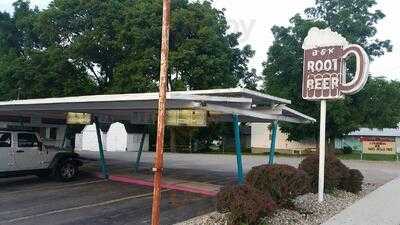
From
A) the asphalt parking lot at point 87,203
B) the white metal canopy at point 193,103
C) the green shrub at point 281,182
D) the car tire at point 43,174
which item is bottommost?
the asphalt parking lot at point 87,203

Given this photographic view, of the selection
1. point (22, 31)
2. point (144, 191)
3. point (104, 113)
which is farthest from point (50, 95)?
point (144, 191)

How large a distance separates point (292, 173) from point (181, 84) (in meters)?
27.6

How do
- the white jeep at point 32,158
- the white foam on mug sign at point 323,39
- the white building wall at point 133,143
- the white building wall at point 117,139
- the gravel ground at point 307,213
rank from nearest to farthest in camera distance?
the gravel ground at point 307,213, the white foam on mug sign at point 323,39, the white jeep at point 32,158, the white building wall at point 117,139, the white building wall at point 133,143

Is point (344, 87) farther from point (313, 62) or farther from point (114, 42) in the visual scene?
point (114, 42)

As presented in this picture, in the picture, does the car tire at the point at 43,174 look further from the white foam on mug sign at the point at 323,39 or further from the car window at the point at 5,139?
the white foam on mug sign at the point at 323,39

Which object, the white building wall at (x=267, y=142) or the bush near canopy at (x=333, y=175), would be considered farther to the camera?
the white building wall at (x=267, y=142)

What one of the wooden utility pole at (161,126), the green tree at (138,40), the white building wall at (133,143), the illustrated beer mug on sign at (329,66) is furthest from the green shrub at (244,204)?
the white building wall at (133,143)

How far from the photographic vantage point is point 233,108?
1430 centimetres

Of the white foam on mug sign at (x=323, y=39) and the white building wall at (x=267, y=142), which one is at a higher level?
the white foam on mug sign at (x=323, y=39)

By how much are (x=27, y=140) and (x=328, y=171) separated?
1020cm

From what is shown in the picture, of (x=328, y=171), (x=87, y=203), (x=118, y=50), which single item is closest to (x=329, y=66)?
(x=328, y=171)

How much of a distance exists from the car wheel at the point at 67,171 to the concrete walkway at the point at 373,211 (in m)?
10.4

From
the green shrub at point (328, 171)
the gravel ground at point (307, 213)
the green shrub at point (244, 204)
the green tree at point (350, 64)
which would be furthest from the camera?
→ the green tree at point (350, 64)

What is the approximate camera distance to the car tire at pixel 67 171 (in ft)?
59.6
